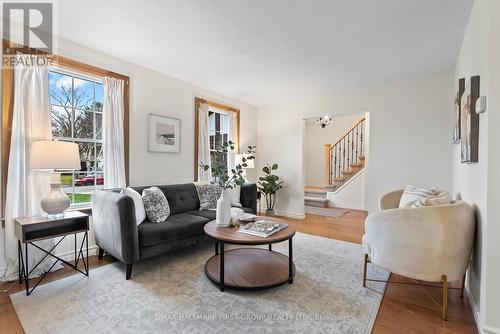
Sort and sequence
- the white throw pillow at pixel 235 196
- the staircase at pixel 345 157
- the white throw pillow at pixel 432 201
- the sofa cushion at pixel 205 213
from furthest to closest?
the staircase at pixel 345 157
the white throw pillow at pixel 235 196
the sofa cushion at pixel 205 213
the white throw pillow at pixel 432 201

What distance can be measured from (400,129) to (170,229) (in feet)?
12.7

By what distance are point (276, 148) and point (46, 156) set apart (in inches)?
162

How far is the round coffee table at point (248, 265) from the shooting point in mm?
2129

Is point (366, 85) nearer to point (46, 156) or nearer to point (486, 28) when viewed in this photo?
point (486, 28)

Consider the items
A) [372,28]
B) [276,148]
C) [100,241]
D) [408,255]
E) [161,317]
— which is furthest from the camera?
[276,148]

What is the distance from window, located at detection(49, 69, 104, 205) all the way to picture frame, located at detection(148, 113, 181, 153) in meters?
0.65

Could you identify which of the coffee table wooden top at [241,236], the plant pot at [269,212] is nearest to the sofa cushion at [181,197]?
the coffee table wooden top at [241,236]

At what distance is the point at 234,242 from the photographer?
2086 mm

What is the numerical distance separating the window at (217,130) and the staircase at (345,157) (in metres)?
3.50

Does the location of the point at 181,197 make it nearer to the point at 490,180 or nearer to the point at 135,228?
the point at 135,228

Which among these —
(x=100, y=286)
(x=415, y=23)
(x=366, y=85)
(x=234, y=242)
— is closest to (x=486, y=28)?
(x=415, y=23)

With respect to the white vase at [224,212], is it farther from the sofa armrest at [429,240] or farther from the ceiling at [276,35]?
the ceiling at [276,35]

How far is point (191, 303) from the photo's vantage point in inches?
77.6

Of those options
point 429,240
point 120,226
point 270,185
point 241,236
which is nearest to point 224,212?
point 241,236
